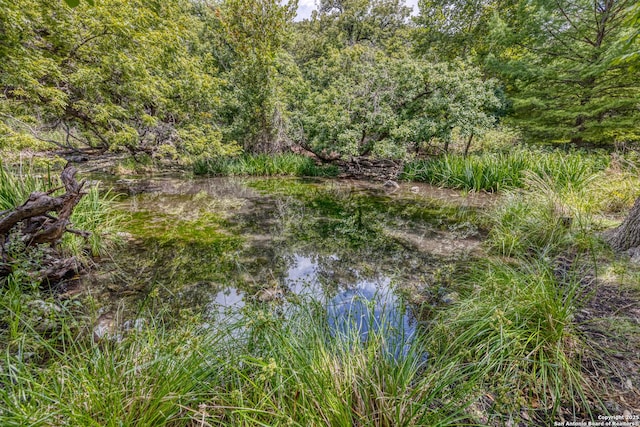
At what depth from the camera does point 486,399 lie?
1.47 meters

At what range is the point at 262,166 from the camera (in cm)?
1095

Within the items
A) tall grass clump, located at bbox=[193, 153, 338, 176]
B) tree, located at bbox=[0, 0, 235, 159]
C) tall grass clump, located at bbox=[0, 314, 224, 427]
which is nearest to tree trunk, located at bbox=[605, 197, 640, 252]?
tall grass clump, located at bbox=[0, 314, 224, 427]

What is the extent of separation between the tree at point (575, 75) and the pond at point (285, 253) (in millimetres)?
4270

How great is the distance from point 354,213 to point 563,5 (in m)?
8.98

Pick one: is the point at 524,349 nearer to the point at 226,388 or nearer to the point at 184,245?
the point at 226,388

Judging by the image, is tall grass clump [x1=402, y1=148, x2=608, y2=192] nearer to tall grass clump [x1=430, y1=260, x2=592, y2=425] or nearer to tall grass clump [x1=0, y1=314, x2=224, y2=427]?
tall grass clump [x1=430, y1=260, x2=592, y2=425]

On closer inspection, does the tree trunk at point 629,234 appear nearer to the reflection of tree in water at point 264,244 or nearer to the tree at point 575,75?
the reflection of tree in water at point 264,244

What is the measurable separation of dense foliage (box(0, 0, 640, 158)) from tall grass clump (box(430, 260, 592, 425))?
9.42 feet

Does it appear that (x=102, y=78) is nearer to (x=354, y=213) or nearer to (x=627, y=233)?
(x=354, y=213)

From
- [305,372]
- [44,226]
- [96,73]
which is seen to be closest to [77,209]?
[44,226]

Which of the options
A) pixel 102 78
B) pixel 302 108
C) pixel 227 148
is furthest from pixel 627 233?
pixel 302 108

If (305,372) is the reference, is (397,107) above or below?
above

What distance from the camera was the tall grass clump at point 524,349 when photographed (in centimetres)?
135

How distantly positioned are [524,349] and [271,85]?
11.1 meters
